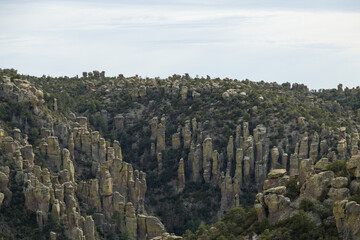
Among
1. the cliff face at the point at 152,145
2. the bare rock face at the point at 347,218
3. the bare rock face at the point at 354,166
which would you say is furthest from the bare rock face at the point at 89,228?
the bare rock face at the point at 347,218

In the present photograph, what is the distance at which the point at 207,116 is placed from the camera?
487ft

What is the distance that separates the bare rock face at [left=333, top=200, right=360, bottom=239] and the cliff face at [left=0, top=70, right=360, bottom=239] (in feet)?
89.0

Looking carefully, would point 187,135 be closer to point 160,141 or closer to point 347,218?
point 160,141

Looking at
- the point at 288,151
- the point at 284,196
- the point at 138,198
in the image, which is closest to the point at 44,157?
the point at 138,198

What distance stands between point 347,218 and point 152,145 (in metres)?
83.3

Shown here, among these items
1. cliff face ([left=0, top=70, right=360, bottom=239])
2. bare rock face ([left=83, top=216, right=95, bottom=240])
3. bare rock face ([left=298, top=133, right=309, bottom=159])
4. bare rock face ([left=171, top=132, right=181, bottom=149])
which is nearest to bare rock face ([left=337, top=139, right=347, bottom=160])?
cliff face ([left=0, top=70, right=360, bottom=239])

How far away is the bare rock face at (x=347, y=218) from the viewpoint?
6631 centimetres

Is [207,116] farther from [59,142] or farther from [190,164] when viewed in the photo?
[59,142]

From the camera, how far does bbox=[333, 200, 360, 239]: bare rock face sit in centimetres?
6631

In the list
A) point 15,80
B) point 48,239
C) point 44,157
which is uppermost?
point 15,80

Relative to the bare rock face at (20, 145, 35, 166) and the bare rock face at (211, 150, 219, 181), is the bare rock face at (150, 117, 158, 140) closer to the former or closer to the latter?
the bare rock face at (211, 150, 219, 181)

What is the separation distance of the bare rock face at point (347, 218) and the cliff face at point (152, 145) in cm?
2712

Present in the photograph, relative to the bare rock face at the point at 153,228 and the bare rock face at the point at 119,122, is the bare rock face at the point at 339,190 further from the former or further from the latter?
the bare rock face at the point at 119,122

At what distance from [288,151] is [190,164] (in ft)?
58.6
